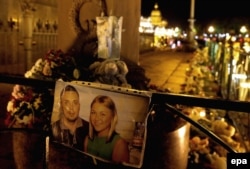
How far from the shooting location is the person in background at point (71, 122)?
123 inches

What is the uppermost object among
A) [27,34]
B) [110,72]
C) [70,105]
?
[27,34]

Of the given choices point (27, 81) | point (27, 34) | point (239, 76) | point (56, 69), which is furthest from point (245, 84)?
point (27, 34)

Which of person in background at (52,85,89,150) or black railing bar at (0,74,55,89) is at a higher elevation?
black railing bar at (0,74,55,89)

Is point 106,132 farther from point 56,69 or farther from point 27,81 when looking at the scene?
point 56,69

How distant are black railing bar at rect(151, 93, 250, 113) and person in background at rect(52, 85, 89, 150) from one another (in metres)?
0.60

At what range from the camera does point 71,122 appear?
10.4 feet

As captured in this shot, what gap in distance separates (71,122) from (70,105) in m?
0.13

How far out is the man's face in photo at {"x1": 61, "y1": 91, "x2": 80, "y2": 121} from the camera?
10.2 feet

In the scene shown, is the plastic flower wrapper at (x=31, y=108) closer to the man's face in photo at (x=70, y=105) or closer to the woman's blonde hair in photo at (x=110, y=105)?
the man's face in photo at (x=70, y=105)

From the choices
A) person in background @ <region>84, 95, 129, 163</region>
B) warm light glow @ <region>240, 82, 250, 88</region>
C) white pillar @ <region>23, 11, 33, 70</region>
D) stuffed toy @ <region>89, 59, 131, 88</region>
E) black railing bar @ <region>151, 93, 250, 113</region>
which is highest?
white pillar @ <region>23, 11, 33, 70</region>

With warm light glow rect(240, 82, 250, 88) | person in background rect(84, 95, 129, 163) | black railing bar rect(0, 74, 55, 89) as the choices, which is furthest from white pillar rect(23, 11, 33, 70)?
person in background rect(84, 95, 129, 163)

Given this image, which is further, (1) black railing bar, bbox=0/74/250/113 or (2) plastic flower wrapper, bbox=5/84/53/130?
(2) plastic flower wrapper, bbox=5/84/53/130

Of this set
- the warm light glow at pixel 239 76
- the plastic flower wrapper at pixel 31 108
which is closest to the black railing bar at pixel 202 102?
the plastic flower wrapper at pixel 31 108

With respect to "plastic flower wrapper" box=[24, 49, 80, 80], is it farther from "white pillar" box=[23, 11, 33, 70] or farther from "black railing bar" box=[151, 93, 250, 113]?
"white pillar" box=[23, 11, 33, 70]
